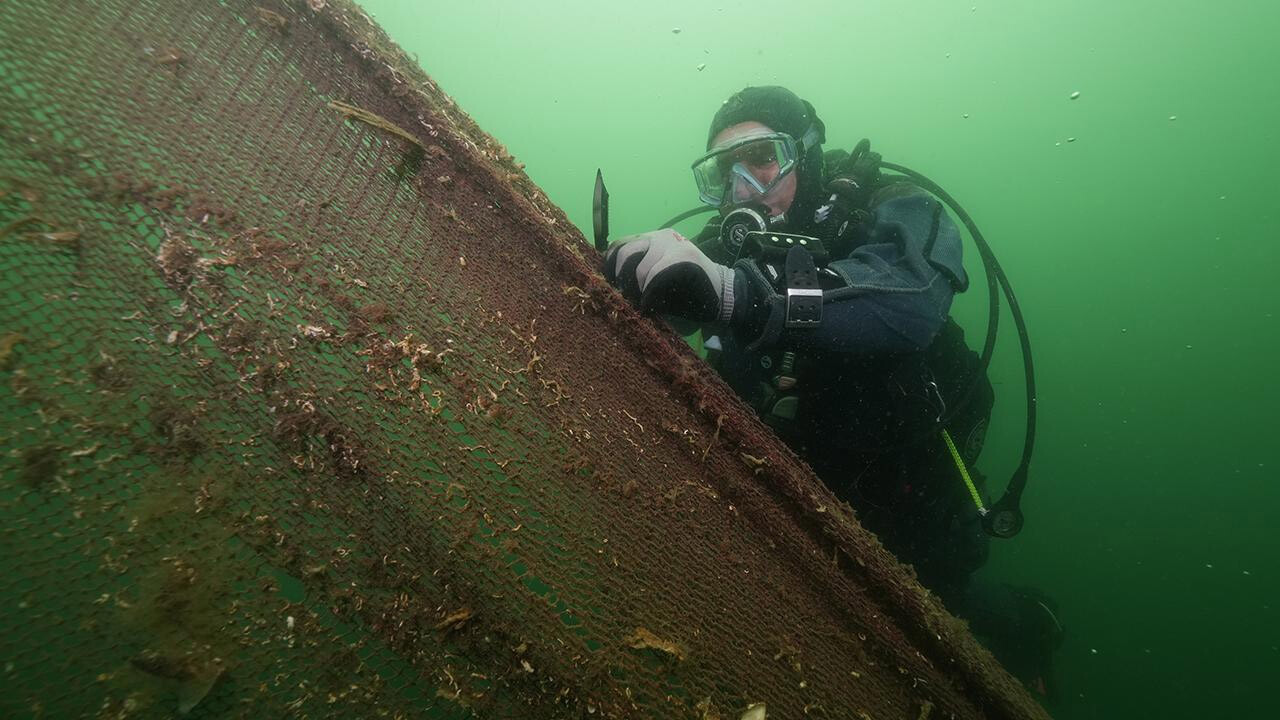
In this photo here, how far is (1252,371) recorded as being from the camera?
3644 cm

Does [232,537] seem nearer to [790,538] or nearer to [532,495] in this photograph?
[532,495]

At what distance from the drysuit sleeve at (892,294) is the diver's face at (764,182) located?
1493 mm

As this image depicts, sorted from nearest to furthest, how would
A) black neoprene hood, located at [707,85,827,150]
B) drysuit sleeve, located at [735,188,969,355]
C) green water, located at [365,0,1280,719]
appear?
drysuit sleeve, located at [735,188,969,355] < black neoprene hood, located at [707,85,827,150] < green water, located at [365,0,1280,719]

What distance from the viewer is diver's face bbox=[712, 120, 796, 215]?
4177 mm

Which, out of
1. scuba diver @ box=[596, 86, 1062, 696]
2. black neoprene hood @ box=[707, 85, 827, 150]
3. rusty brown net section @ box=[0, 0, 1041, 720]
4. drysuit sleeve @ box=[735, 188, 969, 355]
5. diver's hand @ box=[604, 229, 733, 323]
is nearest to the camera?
rusty brown net section @ box=[0, 0, 1041, 720]

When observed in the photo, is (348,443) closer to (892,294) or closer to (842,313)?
(842,313)

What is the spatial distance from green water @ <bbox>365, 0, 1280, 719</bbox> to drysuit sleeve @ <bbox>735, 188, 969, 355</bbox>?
19.9 meters

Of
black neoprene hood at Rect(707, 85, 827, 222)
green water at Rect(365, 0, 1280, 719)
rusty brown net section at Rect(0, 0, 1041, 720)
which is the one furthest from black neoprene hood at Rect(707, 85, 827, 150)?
green water at Rect(365, 0, 1280, 719)

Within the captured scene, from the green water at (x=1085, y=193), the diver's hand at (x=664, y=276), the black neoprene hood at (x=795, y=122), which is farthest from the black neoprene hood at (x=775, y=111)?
the green water at (x=1085, y=193)

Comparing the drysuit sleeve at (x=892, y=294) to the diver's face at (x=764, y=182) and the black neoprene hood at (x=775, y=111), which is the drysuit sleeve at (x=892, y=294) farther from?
the black neoprene hood at (x=775, y=111)

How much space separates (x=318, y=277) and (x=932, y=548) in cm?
584

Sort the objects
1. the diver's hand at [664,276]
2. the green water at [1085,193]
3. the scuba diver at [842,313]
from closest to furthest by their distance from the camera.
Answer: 1. the diver's hand at [664,276]
2. the scuba diver at [842,313]
3. the green water at [1085,193]

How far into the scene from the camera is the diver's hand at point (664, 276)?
1.58m

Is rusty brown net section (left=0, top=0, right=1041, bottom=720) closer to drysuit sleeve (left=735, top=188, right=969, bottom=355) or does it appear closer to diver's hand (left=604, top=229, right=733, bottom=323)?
diver's hand (left=604, top=229, right=733, bottom=323)
